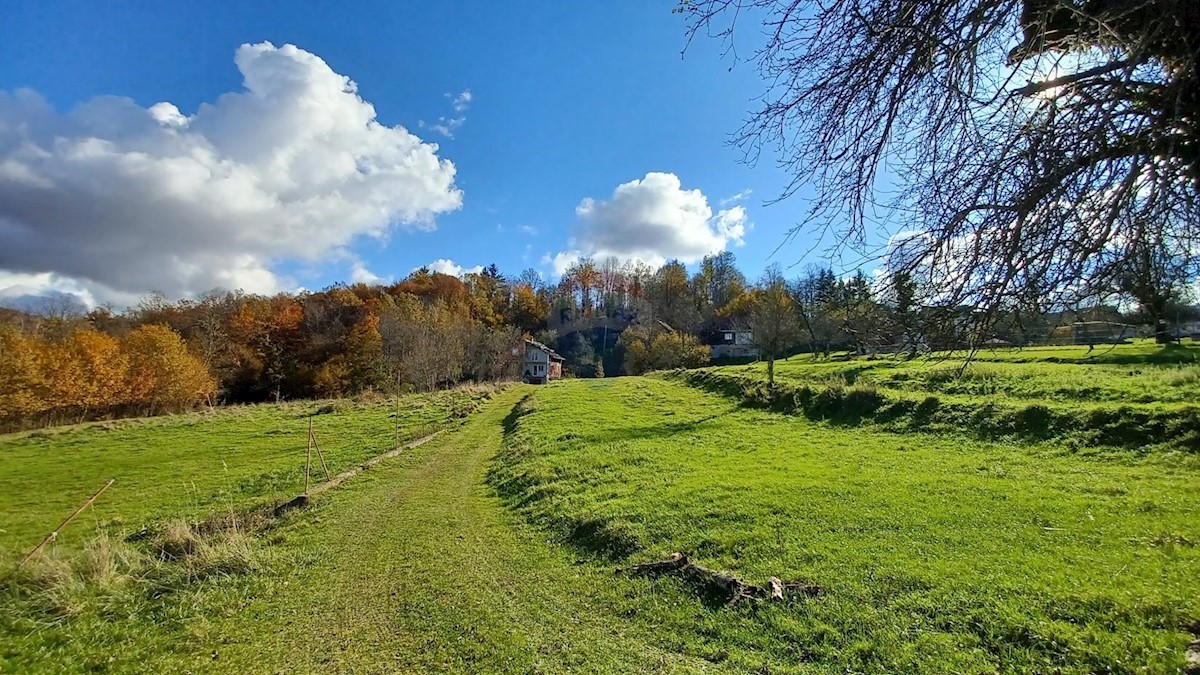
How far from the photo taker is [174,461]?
69.5ft

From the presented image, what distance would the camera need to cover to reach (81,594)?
7.98 meters

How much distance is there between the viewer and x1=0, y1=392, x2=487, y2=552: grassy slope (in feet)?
46.2

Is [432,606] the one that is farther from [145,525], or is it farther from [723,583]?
[145,525]

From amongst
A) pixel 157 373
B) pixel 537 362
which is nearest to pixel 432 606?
pixel 157 373

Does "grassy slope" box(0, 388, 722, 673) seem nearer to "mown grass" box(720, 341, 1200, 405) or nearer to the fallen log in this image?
the fallen log

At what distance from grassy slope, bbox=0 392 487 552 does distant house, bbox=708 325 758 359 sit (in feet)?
167

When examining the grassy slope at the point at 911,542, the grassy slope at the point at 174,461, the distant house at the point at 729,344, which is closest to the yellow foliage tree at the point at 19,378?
the grassy slope at the point at 174,461

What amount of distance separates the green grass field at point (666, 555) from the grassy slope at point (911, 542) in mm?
35

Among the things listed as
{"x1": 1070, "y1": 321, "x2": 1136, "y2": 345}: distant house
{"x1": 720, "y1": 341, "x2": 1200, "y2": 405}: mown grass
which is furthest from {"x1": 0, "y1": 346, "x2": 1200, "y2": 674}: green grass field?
{"x1": 1070, "y1": 321, "x2": 1136, "y2": 345}: distant house

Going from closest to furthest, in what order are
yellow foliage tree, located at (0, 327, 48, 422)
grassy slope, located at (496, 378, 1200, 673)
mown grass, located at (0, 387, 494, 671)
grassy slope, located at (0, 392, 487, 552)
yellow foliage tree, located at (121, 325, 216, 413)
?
grassy slope, located at (496, 378, 1200, 673)
mown grass, located at (0, 387, 494, 671)
grassy slope, located at (0, 392, 487, 552)
yellow foliage tree, located at (0, 327, 48, 422)
yellow foliage tree, located at (121, 325, 216, 413)

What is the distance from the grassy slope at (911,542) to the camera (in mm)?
4664

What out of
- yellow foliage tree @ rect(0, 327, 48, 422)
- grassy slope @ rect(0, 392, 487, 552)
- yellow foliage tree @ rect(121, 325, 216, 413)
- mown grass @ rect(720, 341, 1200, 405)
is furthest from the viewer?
yellow foliage tree @ rect(121, 325, 216, 413)

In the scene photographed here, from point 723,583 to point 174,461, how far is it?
78.0 feet

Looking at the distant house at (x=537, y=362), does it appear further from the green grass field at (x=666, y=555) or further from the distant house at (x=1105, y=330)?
the distant house at (x=1105, y=330)
